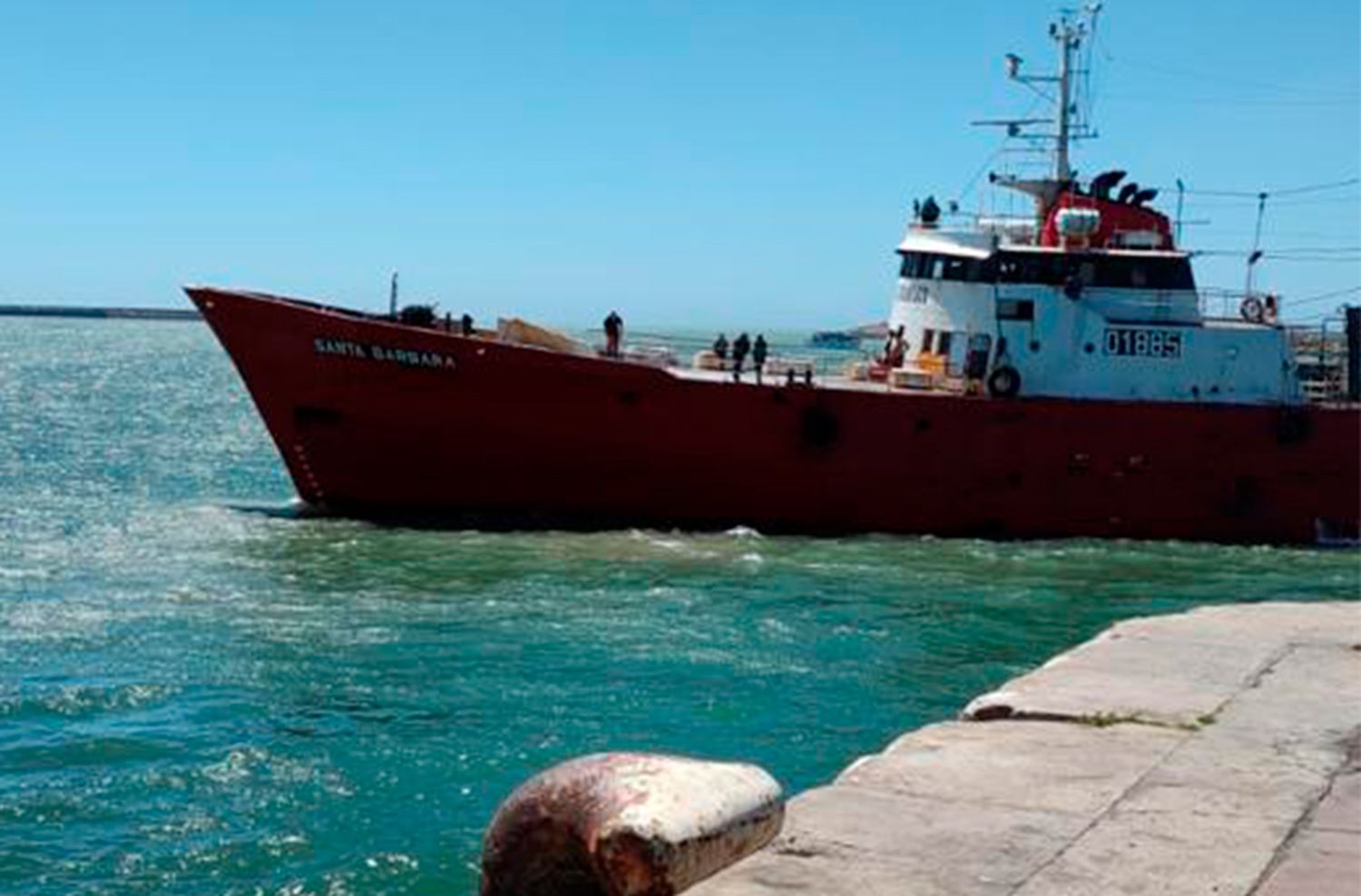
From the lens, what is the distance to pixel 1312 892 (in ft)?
17.5

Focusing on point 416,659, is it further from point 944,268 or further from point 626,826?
point 944,268

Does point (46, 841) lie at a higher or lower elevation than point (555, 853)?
lower

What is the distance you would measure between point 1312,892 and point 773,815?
169 cm

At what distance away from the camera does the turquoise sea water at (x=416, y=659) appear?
31.3 feet

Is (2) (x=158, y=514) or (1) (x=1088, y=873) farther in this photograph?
(2) (x=158, y=514)

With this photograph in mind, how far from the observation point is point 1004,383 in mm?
23906

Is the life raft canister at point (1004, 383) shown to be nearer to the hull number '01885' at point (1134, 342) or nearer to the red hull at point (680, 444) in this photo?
the red hull at point (680, 444)

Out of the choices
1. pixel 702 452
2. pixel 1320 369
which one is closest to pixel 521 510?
pixel 702 452

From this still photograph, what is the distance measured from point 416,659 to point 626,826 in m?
9.22

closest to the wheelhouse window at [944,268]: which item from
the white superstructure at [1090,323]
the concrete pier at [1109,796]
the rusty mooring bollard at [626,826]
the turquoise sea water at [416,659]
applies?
the white superstructure at [1090,323]

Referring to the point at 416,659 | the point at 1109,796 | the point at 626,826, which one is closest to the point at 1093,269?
the point at 416,659

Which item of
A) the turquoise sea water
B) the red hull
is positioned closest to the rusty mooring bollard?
the turquoise sea water

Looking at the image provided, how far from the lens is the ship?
22750 millimetres

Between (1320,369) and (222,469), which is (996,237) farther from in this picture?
(222,469)
